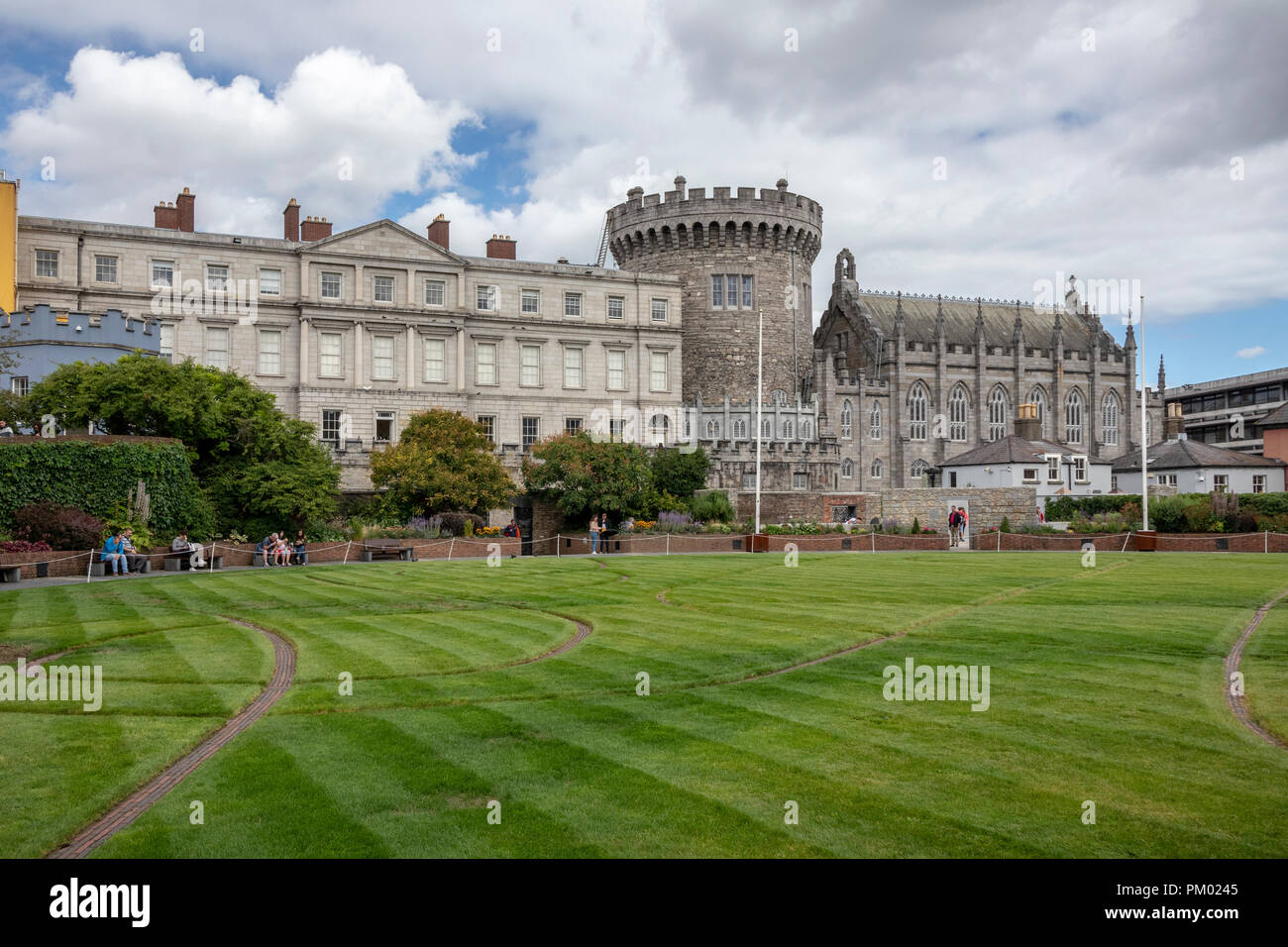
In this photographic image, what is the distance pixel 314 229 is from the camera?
56656 millimetres

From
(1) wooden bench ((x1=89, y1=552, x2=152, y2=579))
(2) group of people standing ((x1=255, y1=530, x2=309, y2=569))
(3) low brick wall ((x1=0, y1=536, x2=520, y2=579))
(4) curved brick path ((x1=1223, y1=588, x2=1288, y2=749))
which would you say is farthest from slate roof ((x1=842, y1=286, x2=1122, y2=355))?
(4) curved brick path ((x1=1223, y1=588, x2=1288, y2=749))

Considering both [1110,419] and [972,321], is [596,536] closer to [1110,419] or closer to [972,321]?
[972,321]

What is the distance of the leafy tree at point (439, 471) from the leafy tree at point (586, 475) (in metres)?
1.97

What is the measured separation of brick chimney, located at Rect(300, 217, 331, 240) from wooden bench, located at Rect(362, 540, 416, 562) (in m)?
24.6

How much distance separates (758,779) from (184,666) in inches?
376

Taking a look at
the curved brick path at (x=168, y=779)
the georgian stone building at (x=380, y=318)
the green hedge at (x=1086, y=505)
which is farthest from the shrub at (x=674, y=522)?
the curved brick path at (x=168, y=779)

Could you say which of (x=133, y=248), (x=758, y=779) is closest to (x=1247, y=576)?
(x=758, y=779)

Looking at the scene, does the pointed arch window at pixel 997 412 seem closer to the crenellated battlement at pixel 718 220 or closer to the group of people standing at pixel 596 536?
the crenellated battlement at pixel 718 220

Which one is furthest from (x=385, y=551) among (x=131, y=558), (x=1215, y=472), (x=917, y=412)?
(x=917, y=412)

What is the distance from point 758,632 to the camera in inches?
692

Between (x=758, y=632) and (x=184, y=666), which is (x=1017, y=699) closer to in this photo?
(x=758, y=632)

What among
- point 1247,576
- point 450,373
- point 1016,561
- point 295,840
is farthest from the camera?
point 450,373

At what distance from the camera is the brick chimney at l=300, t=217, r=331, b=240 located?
56594mm
